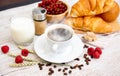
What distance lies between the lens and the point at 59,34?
767 millimetres

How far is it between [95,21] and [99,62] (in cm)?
17

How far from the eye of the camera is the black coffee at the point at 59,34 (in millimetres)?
750

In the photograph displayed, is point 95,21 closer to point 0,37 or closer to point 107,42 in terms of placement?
point 107,42

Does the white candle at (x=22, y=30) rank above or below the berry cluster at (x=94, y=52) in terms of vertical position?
above

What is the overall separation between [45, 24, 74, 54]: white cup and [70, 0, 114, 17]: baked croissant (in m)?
0.12

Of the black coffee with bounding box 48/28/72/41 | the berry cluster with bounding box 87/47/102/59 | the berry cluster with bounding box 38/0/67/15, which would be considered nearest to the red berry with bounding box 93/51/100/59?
the berry cluster with bounding box 87/47/102/59

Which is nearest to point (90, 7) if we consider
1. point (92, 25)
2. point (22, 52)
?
point (92, 25)

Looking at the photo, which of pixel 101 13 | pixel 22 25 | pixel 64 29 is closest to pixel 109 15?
pixel 101 13

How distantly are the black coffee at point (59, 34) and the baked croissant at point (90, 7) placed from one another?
13cm

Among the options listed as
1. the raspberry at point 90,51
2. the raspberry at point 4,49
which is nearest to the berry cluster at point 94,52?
the raspberry at point 90,51

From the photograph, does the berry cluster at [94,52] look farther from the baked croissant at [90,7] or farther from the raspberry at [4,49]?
the raspberry at [4,49]

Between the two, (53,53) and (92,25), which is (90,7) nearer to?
(92,25)

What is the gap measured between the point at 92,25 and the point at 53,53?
192mm

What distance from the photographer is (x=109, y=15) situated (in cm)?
89
